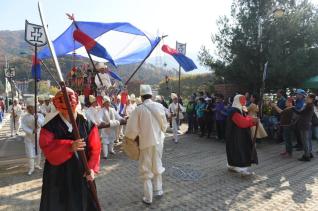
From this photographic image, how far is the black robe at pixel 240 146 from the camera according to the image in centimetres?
748

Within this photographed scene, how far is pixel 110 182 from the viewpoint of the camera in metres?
7.22

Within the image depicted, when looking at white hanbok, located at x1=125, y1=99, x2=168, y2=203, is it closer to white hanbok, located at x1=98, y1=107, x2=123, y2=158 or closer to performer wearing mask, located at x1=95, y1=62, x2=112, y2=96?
white hanbok, located at x1=98, y1=107, x2=123, y2=158

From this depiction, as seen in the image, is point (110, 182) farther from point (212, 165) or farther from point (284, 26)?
point (284, 26)

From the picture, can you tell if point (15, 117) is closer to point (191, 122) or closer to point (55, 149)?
point (191, 122)

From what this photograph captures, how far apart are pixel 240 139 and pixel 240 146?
155 millimetres

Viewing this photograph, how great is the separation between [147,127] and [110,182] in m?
2.04

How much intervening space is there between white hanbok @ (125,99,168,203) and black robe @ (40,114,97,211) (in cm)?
211

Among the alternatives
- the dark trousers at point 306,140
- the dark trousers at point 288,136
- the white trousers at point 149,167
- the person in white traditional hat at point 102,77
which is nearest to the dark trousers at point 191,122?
the person in white traditional hat at point 102,77

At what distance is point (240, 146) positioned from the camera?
24.6 feet

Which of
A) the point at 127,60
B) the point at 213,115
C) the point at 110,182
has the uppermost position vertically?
the point at 127,60

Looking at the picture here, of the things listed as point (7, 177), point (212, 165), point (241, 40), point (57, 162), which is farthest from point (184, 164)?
point (241, 40)

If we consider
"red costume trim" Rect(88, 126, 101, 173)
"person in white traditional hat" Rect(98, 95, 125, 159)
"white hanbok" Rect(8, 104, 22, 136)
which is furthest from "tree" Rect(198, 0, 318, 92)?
"red costume trim" Rect(88, 126, 101, 173)

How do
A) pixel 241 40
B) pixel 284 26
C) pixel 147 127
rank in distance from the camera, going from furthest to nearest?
pixel 241 40
pixel 284 26
pixel 147 127

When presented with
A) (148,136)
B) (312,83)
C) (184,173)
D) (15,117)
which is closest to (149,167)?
(148,136)
